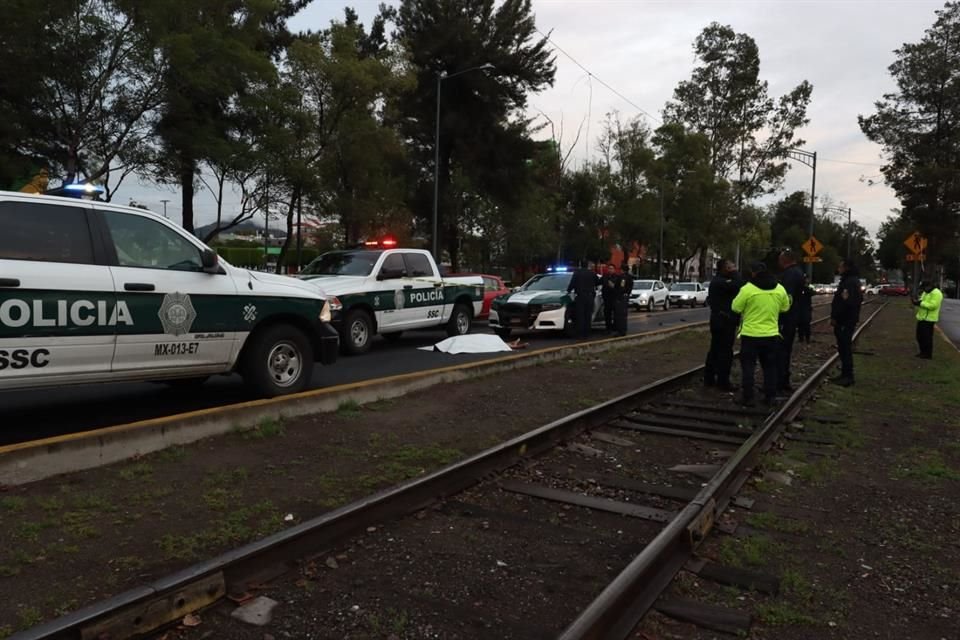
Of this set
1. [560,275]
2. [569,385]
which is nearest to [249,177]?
[560,275]

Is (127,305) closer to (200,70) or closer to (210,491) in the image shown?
(210,491)

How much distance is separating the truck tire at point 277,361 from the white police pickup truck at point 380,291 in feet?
11.0

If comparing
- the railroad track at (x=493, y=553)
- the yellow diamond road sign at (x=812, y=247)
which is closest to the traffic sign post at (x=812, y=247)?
the yellow diamond road sign at (x=812, y=247)

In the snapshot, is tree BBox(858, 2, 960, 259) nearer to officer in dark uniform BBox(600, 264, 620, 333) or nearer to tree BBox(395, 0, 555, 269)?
tree BBox(395, 0, 555, 269)

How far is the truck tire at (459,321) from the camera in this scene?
1442 centimetres

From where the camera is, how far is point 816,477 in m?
5.84

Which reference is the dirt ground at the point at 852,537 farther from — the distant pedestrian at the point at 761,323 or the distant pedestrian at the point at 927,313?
the distant pedestrian at the point at 927,313

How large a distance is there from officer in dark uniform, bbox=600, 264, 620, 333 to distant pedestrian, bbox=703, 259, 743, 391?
6.32m

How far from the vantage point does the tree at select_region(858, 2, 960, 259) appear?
43906 mm

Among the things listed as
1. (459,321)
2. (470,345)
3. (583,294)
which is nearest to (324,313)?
(470,345)

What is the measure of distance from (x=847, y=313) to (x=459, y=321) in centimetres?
708

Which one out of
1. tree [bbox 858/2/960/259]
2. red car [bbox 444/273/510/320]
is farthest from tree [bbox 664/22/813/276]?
red car [bbox 444/273/510/320]

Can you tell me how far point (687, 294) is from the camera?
37781 mm

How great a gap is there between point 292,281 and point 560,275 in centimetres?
1044
